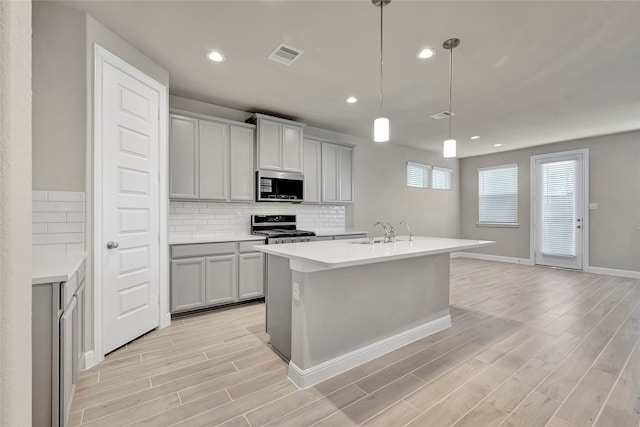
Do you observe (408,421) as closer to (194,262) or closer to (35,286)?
(35,286)

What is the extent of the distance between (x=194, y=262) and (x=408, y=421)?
8.67 feet

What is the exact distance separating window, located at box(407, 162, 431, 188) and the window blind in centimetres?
233

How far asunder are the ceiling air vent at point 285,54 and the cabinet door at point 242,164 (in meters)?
1.32

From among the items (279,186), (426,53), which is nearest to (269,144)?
(279,186)

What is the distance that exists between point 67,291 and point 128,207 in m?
1.17

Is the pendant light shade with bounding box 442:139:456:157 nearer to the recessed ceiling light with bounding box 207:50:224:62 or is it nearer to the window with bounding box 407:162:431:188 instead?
the recessed ceiling light with bounding box 207:50:224:62

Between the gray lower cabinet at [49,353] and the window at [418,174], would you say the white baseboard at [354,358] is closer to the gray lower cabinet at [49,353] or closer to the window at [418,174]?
the gray lower cabinet at [49,353]

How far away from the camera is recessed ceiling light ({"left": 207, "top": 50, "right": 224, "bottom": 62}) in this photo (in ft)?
9.13

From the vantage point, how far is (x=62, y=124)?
7.32 feet

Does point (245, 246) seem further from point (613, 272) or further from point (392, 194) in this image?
point (613, 272)

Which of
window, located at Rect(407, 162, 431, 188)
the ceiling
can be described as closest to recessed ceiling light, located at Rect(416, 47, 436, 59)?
the ceiling

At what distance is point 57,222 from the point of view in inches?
87.0

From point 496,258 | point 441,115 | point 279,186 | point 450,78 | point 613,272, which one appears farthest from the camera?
point 496,258

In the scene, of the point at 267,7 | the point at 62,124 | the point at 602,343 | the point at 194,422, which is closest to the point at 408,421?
the point at 194,422
